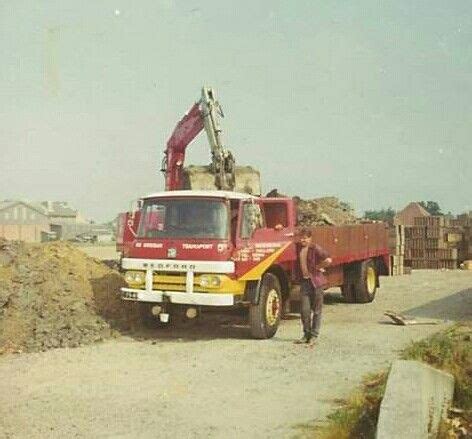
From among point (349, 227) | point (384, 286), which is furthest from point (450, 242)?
point (349, 227)

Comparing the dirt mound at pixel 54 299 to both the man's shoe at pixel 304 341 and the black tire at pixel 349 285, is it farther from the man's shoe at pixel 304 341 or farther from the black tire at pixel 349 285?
the black tire at pixel 349 285

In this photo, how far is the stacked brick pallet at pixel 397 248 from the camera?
27.8m

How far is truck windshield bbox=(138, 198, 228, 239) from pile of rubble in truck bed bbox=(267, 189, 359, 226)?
4.26m

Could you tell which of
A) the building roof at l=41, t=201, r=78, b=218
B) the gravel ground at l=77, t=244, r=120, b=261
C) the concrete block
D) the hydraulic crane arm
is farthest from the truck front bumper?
the building roof at l=41, t=201, r=78, b=218

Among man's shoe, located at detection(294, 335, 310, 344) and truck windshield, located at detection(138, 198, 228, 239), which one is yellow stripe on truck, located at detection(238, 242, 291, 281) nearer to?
truck windshield, located at detection(138, 198, 228, 239)

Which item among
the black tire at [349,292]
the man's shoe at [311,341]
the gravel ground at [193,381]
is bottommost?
the gravel ground at [193,381]

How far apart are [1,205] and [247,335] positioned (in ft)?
319

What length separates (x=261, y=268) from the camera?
11477 millimetres

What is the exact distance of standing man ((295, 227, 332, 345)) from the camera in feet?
36.3

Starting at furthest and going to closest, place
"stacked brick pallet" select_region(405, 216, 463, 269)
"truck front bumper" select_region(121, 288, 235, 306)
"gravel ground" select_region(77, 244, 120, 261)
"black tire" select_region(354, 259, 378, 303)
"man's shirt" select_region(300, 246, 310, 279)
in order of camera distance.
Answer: "gravel ground" select_region(77, 244, 120, 261) < "stacked brick pallet" select_region(405, 216, 463, 269) < "black tire" select_region(354, 259, 378, 303) < "man's shirt" select_region(300, 246, 310, 279) < "truck front bumper" select_region(121, 288, 235, 306)

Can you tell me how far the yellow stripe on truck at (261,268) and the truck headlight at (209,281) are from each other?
40cm

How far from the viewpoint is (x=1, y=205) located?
102875 millimetres

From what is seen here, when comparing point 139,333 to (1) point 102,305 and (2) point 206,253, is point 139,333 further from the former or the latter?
(2) point 206,253

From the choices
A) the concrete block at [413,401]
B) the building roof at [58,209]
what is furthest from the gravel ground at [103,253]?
the building roof at [58,209]
